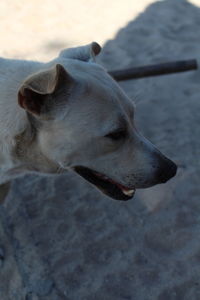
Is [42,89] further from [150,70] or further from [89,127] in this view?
[150,70]

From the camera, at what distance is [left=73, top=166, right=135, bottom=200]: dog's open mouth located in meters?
2.45

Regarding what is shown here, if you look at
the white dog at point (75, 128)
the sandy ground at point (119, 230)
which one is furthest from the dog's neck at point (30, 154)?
the sandy ground at point (119, 230)

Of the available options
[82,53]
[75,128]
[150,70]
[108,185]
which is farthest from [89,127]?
[150,70]

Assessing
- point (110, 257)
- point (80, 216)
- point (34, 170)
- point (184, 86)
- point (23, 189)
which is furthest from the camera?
point (184, 86)

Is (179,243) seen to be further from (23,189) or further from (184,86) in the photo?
(184,86)

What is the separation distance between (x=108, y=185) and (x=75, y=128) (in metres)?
0.48

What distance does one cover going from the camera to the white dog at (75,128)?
218cm

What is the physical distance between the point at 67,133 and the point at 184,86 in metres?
2.81

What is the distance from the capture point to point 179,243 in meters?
3.10

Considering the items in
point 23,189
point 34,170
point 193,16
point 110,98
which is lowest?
point 193,16

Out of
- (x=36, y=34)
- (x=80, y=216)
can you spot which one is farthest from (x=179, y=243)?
(x=36, y=34)

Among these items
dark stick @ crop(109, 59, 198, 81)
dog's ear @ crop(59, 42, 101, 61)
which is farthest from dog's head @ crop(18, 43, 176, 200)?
dark stick @ crop(109, 59, 198, 81)

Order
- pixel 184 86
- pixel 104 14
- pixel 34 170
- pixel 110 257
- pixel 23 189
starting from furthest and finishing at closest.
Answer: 1. pixel 104 14
2. pixel 184 86
3. pixel 23 189
4. pixel 110 257
5. pixel 34 170

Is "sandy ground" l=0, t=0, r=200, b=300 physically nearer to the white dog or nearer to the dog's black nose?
the white dog
